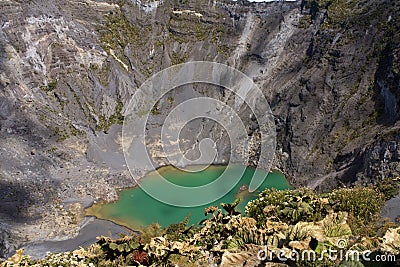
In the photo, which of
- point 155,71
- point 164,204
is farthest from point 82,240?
point 155,71

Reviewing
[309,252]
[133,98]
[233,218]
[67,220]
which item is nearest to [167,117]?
[133,98]

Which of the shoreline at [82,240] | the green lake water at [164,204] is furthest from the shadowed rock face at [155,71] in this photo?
the green lake water at [164,204]

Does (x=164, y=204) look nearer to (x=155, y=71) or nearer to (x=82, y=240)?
(x=82, y=240)

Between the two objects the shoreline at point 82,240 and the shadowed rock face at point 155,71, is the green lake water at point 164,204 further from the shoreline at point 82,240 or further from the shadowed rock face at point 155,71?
the shadowed rock face at point 155,71

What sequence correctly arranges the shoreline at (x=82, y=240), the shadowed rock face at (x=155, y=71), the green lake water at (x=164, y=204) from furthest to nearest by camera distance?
the shadowed rock face at (x=155, y=71), the green lake water at (x=164, y=204), the shoreline at (x=82, y=240)

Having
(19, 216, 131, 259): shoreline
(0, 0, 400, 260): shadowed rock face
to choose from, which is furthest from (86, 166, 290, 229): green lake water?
(0, 0, 400, 260): shadowed rock face

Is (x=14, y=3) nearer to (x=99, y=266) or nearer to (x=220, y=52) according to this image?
(x=220, y=52)
